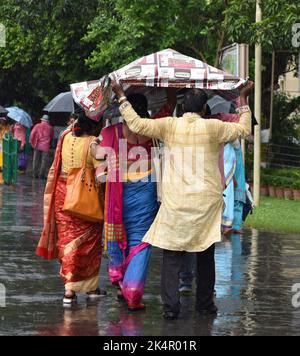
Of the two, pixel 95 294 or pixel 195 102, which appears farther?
pixel 95 294

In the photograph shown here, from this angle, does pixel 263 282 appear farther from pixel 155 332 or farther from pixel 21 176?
→ pixel 21 176

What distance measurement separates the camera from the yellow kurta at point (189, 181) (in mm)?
8742

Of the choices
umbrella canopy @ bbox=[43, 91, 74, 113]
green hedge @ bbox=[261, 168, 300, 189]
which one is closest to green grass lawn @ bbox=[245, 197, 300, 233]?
green hedge @ bbox=[261, 168, 300, 189]

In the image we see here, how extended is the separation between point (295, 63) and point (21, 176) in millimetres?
7956

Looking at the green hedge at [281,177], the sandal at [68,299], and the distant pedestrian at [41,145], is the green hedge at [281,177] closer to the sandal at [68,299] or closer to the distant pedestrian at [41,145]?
the distant pedestrian at [41,145]

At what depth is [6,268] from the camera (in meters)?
11.4

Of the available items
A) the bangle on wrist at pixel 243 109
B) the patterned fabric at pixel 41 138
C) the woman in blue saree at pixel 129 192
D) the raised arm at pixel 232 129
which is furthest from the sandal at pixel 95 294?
the patterned fabric at pixel 41 138

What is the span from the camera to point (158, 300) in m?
9.67

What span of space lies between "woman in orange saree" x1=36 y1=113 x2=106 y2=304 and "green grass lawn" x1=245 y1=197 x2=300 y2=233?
6887 mm

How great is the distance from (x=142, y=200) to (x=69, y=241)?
2.59 ft

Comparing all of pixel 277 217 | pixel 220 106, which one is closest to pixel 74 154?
pixel 220 106

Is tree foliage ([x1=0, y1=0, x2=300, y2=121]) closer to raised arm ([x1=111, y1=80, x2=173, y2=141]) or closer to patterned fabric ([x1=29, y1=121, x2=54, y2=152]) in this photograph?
patterned fabric ([x1=29, y1=121, x2=54, y2=152])

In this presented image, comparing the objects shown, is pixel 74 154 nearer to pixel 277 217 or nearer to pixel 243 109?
pixel 243 109
